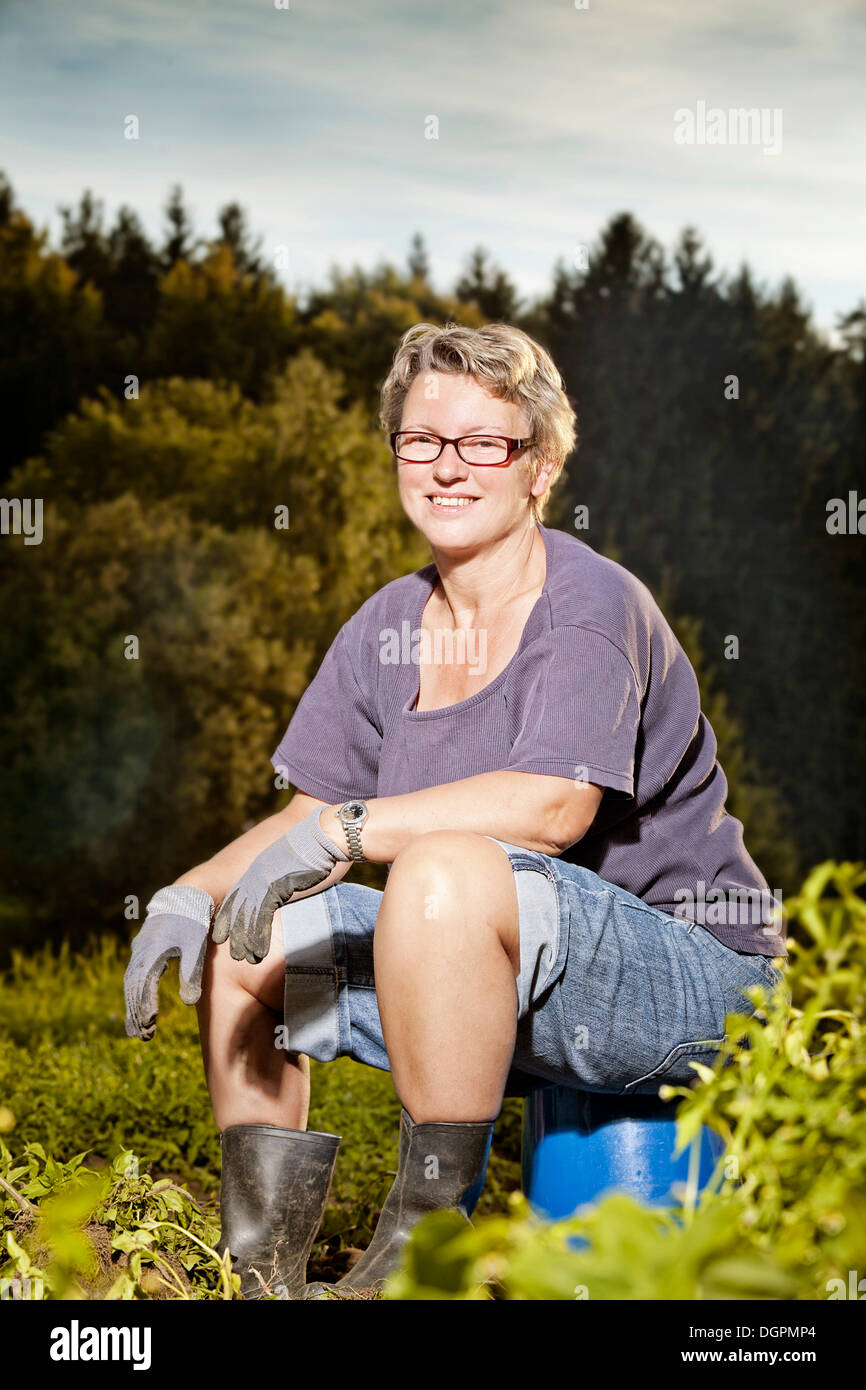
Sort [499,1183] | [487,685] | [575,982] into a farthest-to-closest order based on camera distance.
Answer: 1. [499,1183]
2. [487,685]
3. [575,982]

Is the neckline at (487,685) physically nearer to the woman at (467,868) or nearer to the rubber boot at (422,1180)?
the woman at (467,868)

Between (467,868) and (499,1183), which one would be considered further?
(499,1183)

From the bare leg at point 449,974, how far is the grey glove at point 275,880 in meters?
0.13

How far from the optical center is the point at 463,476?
1.60 metres

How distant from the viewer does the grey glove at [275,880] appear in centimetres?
132

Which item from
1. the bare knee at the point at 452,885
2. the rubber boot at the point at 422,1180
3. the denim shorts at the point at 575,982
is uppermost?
the bare knee at the point at 452,885

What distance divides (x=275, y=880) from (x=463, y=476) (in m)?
0.58

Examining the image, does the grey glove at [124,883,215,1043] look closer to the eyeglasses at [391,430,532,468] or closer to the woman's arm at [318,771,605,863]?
the woman's arm at [318,771,605,863]

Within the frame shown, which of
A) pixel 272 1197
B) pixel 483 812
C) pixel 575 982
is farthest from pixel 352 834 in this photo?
pixel 272 1197

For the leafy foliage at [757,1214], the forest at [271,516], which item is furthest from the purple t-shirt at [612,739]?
the forest at [271,516]

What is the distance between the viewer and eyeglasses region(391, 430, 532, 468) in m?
1.61

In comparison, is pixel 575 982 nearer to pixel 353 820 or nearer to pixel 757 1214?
pixel 353 820

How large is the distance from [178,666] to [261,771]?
411 mm
